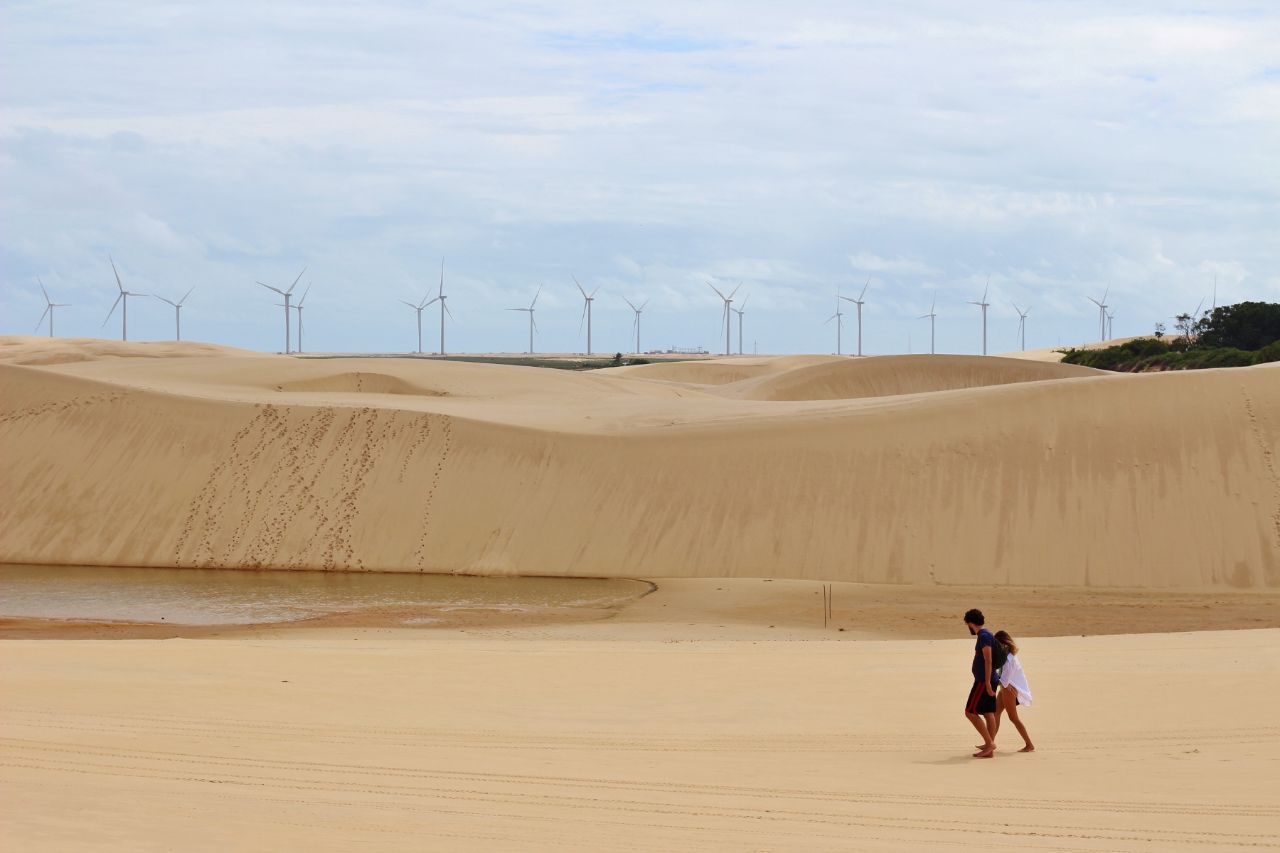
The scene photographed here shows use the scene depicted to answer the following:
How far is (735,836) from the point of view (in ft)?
27.3

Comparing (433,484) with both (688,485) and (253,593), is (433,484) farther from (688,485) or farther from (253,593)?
(253,593)

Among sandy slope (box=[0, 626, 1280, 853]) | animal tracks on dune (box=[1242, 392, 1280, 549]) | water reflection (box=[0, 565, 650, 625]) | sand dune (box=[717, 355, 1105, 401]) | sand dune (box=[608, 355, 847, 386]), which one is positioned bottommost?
water reflection (box=[0, 565, 650, 625])

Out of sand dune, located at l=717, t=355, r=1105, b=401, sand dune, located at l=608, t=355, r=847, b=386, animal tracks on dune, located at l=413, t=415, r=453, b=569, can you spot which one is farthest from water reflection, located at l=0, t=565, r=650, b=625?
sand dune, located at l=608, t=355, r=847, b=386

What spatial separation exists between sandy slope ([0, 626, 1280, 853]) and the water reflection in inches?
244

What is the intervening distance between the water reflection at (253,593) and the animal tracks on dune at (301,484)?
32.7 inches

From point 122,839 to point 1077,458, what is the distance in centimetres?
2429

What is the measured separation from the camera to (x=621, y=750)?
443 inches

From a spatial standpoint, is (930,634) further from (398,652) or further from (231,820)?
(231,820)

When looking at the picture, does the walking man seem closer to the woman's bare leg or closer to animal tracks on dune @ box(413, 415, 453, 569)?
the woman's bare leg

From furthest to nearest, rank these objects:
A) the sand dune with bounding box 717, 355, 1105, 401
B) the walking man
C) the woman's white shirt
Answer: the sand dune with bounding box 717, 355, 1105, 401, the woman's white shirt, the walking man

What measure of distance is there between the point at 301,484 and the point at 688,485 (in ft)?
27.5

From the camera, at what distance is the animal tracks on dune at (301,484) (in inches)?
1169

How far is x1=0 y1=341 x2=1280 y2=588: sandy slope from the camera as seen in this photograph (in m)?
27.3

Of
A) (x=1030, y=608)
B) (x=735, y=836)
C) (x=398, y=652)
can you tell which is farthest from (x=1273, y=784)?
(x=1030, y=608)
